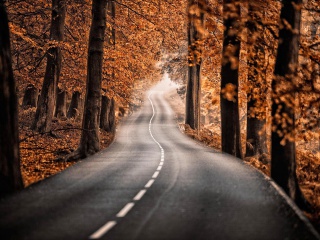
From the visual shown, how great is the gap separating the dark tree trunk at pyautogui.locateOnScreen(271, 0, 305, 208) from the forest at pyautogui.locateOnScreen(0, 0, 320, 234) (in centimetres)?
3

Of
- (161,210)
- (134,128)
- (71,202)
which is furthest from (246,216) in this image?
(134,128)

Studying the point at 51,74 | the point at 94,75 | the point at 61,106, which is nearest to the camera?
the point at 94,75

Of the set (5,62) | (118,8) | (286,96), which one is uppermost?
(118,8)

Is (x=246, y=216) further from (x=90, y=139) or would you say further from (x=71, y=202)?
(x=90, y=139)

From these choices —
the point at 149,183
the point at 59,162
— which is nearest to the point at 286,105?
the point at 149,183

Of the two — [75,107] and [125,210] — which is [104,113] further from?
[125,210]

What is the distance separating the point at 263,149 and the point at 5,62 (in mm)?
14955

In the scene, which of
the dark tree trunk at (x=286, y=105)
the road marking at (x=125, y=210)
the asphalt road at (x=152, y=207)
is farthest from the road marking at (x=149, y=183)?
the dark tree trunk at (x=286, y=105)

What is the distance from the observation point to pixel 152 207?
9.32m

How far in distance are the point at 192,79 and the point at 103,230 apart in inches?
1067

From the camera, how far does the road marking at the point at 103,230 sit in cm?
690

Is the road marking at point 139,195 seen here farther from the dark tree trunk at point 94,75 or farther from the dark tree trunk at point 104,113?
the dark tree trunk at point 104,113

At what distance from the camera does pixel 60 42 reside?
2366 centimetres

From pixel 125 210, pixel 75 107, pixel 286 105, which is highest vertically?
pixel 286 105
